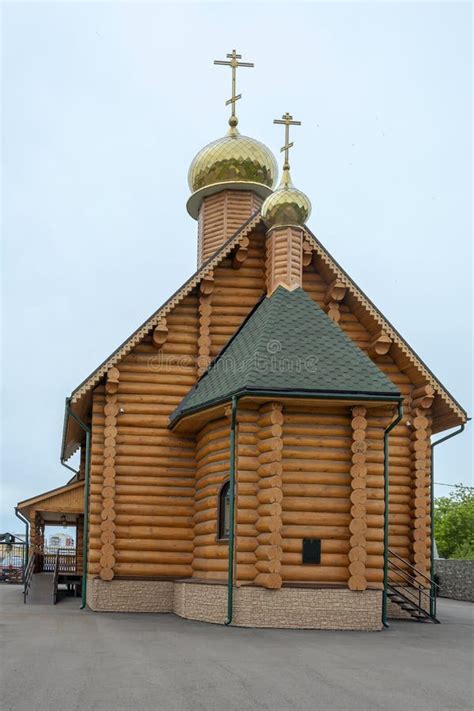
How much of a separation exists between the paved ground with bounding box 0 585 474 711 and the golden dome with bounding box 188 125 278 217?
42.1ft

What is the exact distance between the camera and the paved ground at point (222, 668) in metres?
8.08

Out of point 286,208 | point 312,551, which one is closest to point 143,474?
point 312,551

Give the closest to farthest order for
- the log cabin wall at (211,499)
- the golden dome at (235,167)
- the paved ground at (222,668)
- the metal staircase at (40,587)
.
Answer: the paved ground at (222,668), the log cabin wall at (211,499), the metal staircase at (40,587), the golden dome at (235,167)

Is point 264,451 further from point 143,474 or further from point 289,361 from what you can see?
point 143,474

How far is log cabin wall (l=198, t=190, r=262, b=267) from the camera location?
23.4 m

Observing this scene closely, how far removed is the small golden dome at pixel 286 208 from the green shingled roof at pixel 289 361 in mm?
1600

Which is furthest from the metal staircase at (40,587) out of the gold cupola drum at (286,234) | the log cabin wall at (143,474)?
the gold cupola drum at (286,234)

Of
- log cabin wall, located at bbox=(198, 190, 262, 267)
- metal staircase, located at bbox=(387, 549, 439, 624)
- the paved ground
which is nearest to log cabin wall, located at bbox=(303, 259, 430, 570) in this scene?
metal staircase, located at bbox=(387, 549, 439, 624)

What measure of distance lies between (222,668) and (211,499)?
6.88m

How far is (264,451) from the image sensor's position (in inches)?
604

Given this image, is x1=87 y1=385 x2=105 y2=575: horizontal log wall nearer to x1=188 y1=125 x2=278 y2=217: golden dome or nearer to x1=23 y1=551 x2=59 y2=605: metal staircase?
x1=23 y1=551 x2=59 y2=605: metal staircase

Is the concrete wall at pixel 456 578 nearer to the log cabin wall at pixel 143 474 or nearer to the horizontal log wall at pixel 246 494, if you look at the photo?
the log cabin wall at pixel 143 474

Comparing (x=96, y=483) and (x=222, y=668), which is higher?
(x=96, y=483)

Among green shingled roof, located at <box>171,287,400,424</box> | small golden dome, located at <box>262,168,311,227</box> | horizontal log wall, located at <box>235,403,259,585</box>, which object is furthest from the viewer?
small golden dome, located at <box>262,168,311,227</box>
